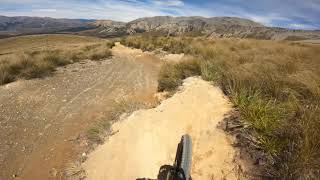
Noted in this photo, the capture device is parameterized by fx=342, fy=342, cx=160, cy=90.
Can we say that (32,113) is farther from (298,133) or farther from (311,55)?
(311,55)

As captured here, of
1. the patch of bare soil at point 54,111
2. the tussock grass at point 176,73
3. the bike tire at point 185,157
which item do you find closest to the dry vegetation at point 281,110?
the bike tire at point 185,157

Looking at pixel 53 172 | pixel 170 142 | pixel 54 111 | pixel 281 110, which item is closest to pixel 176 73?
pixel 54 111

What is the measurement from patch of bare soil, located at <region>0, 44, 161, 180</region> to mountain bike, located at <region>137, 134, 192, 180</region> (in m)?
2.44

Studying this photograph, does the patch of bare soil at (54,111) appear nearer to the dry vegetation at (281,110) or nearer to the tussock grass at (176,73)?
the tussock grass at (176,73)

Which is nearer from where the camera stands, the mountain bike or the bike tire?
the mountain bike

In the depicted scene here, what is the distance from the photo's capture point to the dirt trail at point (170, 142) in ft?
14.0

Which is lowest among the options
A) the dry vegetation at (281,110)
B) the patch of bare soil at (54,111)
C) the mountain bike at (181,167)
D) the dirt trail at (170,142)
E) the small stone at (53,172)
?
the small stone at (53,172)

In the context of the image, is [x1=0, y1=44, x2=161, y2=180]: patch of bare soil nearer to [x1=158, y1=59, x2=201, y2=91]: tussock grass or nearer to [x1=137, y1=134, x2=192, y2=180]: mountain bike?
[x1=158, y1=59, x2=201, y2=91]: tussock grass

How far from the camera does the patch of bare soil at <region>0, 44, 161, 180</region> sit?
18.6 feet

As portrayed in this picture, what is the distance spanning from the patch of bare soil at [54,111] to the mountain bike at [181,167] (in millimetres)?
2440

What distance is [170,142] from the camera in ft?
17.1

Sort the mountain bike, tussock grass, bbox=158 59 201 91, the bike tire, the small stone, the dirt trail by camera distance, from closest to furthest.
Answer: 1. the mountain bike
2. the bike tire
3. the dirt trail
4. the small stone
5. tussock grass, bbox=158 59 201 91

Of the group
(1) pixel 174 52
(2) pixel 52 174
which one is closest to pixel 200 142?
(2) pixel 52 174

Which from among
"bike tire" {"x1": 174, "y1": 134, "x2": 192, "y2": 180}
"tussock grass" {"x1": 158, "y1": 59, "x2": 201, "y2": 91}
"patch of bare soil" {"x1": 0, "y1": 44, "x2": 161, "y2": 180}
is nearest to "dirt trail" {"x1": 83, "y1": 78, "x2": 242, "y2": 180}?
"bike tire" {"x1": 174, "y1": 134, "x2": 192, "y2": 180}
